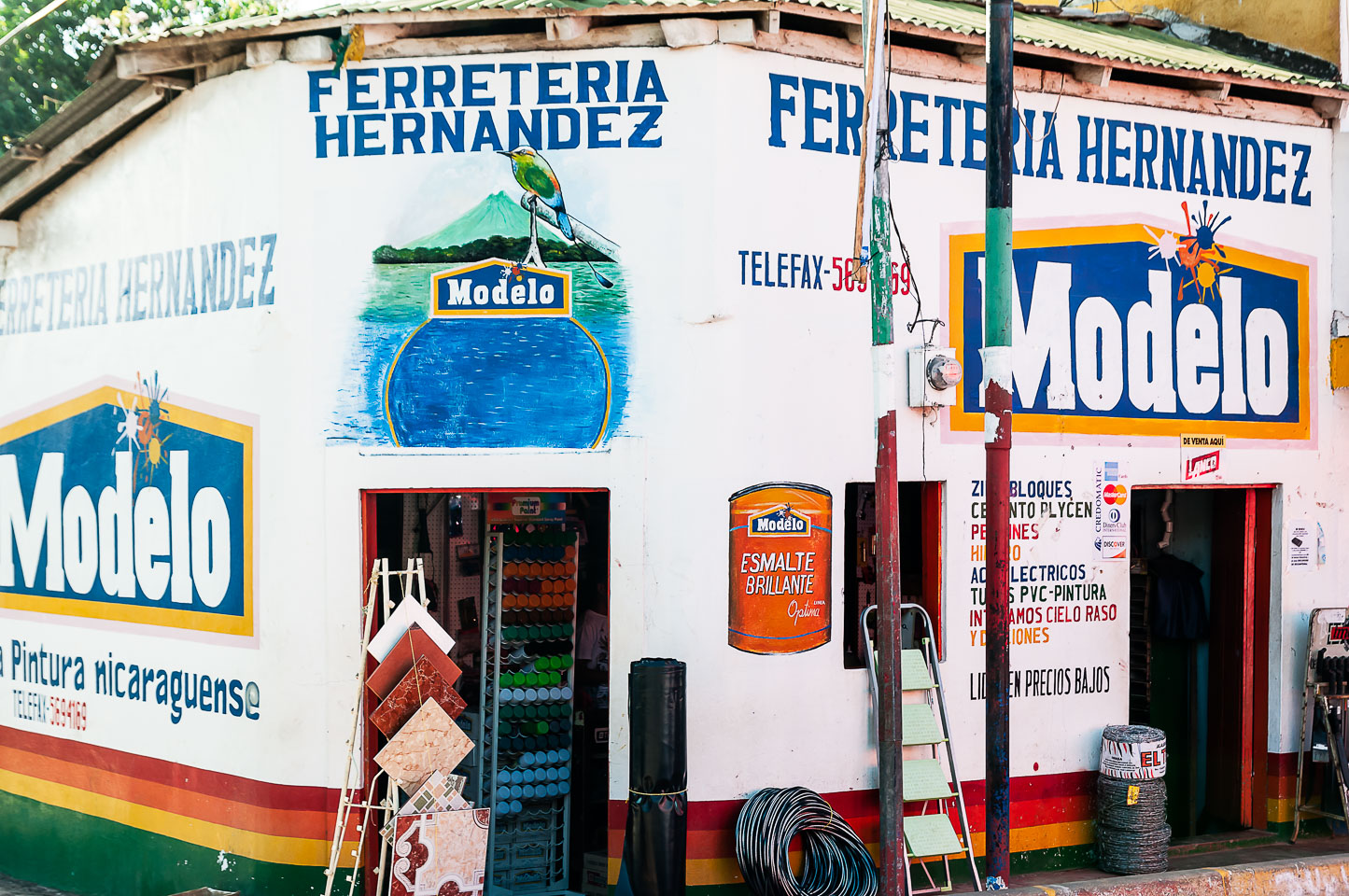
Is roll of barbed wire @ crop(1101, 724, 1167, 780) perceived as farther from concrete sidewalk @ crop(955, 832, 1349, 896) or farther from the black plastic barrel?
the black plastic barrel

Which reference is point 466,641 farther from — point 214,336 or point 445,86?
point 445,86

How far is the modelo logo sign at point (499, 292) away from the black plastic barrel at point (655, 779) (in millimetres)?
2242

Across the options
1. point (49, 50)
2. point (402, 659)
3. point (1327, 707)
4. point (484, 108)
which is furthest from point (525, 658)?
point (49, 50)

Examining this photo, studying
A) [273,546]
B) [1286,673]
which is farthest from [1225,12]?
[273,546]

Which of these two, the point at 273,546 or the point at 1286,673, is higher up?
the point at 273,546

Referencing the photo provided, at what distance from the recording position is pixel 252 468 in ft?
25.6

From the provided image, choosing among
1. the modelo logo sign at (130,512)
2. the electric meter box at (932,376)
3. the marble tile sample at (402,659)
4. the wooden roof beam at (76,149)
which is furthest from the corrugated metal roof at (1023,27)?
the marble tile sample at (402,659)

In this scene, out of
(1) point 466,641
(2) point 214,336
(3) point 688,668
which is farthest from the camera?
(1) point 466,641

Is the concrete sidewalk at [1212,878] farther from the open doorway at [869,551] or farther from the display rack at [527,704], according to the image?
the display rack at [527,704]

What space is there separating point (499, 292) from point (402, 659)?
225cm

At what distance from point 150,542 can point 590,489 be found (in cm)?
327

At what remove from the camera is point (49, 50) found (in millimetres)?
15430

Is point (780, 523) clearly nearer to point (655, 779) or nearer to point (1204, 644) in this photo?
point (655, 779)

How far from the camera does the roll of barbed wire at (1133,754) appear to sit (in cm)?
836
